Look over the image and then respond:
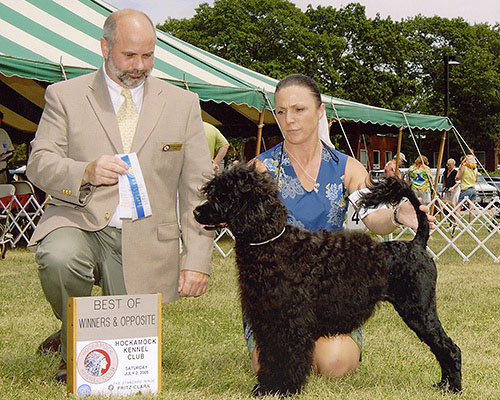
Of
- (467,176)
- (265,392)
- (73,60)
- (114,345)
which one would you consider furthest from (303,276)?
(467,176)

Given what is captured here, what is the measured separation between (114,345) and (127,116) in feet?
3.49

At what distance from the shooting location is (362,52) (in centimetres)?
3269

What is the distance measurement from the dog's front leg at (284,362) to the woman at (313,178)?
0.35 metres

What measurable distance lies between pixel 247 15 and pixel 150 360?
30.5 meters

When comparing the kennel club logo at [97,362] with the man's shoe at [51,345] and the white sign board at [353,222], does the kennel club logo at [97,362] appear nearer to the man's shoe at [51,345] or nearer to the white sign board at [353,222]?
the man's shoe at [51,345]

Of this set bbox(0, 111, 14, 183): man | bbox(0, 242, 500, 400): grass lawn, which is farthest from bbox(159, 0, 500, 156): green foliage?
bbox(0, 242, 500, 400): grass lawn

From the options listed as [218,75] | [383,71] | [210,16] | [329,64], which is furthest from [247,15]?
[218,75]

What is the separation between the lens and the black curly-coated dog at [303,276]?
2543mm

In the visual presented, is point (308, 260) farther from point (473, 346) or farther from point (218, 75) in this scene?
point (218, 75)

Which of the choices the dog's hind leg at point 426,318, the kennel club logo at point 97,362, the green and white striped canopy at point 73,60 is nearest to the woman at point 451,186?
the green and white striped canopy at point 73,60

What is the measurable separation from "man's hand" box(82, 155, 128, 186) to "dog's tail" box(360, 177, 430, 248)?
1089 mm

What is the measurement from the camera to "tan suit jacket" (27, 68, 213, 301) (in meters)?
2.80

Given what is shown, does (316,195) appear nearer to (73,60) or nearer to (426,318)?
(426,318)

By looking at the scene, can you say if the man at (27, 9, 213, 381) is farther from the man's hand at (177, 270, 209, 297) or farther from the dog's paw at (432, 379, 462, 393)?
the dog's paw at (432, 379, 462, 393)
